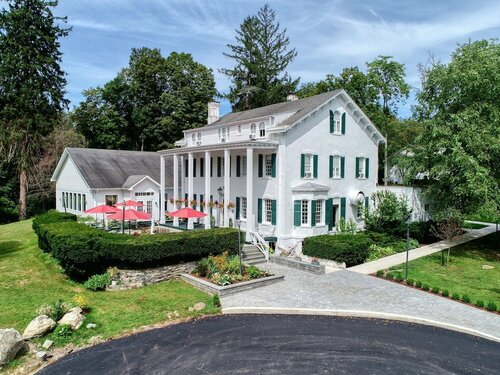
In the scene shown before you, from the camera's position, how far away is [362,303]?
1411 centimetres

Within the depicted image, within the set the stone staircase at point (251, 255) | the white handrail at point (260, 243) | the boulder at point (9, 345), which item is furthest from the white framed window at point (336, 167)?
the boulder at point (9, 345)

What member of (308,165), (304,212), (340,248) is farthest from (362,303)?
(308,165)

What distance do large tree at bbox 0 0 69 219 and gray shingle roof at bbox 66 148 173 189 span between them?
6.90 meters

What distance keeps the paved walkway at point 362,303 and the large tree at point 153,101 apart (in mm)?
37447

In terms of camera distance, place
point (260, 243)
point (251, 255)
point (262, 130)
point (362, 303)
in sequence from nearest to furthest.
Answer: point (362, 303), point (251, 255), point (260, 243), point (262, 130)

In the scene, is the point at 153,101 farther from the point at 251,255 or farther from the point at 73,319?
the point at 73,319

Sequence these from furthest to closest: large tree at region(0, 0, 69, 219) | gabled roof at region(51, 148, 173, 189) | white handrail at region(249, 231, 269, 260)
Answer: large tree at region(0, 0, 69, 219) → gabled roof at region(51, 148, 173, 189) → white handrail at region(249, 231, 269, 260)

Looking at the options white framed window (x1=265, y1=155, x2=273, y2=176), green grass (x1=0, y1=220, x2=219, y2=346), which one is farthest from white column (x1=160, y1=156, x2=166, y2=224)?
green grass (x1=0, y1=220, x2=219, y2=346)

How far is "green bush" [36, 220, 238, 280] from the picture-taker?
50.8 feet

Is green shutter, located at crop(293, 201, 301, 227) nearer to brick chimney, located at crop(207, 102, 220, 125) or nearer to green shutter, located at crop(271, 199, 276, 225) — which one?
green shutter, located at crop(271, 199, 276, 225)

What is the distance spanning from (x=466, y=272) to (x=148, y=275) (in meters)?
16.1

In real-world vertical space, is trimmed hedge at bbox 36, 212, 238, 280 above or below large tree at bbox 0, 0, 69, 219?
below

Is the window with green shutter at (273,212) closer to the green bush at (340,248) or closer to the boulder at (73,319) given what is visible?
the green bush at (340,248)

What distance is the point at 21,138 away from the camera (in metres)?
35.5
